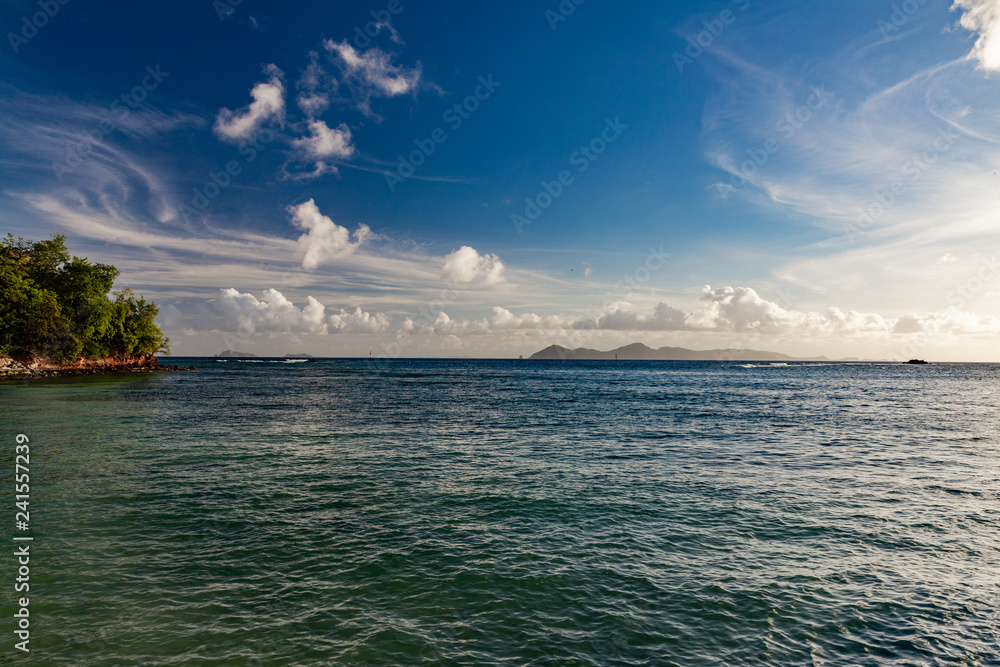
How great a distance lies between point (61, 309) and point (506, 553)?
113 meters

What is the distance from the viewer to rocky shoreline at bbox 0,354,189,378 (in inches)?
3168

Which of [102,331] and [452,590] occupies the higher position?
[102,331]

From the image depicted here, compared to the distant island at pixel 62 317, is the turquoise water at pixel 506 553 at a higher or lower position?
lower

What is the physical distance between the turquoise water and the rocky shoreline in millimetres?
75679

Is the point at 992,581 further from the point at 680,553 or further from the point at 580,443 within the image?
the point at 580,443

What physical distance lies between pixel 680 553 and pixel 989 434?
131 ft

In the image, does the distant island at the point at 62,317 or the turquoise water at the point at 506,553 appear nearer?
the turquoise water at the point at 506,553

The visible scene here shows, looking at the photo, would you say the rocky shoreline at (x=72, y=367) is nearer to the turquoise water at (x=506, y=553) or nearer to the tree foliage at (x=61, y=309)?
the tree foliage at (x=61, y=309)

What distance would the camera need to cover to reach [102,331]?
9488 centimetres

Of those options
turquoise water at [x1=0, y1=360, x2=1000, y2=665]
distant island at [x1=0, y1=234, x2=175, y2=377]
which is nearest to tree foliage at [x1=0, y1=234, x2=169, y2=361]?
distant island at [x1=0, y1=234, x2=175, y2=377]

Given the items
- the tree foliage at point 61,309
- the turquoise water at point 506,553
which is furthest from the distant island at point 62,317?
the turquoise water at point 506,553

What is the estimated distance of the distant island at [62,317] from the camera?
7944cm

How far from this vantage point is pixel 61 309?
87.9 m

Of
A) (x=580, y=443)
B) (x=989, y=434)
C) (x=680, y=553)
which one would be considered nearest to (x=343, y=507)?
(x=680, y=553)
